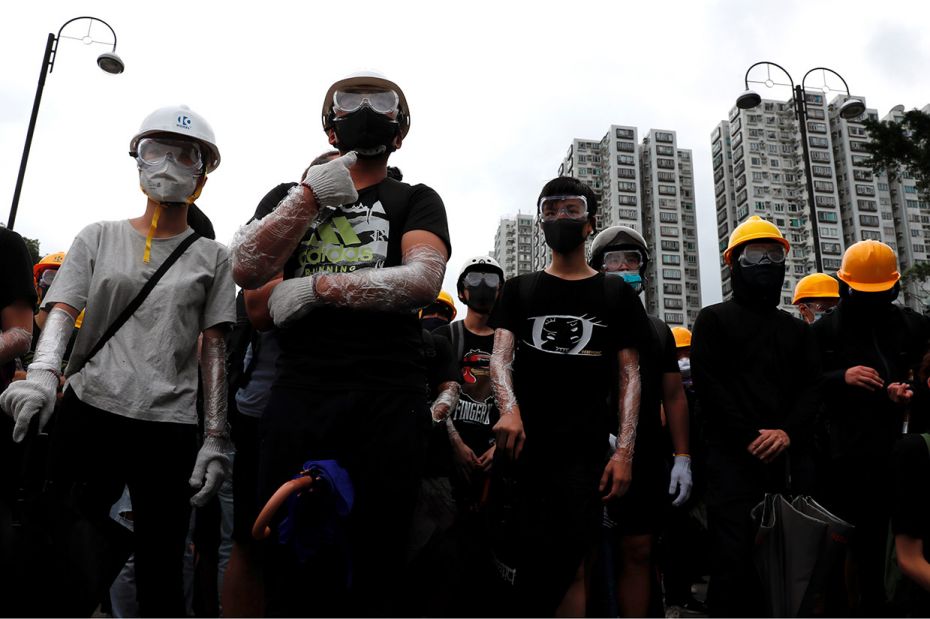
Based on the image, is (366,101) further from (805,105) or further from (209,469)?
(805,105)

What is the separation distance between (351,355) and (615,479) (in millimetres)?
1580

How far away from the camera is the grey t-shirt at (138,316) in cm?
270

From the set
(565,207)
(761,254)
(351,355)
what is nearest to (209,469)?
(351,355)

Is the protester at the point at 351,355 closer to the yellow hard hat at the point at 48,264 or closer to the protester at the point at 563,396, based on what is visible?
the protester at the point at 563,396

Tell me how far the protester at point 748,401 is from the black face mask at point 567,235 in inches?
50.3

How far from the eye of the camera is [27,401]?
2414 mm

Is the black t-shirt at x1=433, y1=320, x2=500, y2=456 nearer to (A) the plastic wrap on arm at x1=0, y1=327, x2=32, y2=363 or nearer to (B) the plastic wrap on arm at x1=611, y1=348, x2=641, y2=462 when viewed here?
(B) the plastic wrap on arm at x1=611, y1=348, x2=641, y2=462

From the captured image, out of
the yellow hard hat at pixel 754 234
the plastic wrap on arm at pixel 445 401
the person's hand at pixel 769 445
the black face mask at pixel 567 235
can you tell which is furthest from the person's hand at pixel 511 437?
the yellow hard hat at pixel 754 234

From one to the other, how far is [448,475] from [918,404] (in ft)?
8.42

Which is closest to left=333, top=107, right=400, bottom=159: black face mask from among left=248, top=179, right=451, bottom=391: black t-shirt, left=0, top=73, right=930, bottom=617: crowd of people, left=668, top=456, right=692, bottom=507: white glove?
left=0, top=73, right=930, bottom=617: crowd of people

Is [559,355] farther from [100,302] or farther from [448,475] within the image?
[100,302]

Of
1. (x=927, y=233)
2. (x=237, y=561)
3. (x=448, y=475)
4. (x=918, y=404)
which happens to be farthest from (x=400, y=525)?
(x=927, y=233)

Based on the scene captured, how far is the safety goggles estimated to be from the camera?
5236 mm

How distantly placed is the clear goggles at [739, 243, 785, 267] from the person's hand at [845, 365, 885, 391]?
93 centimetres
